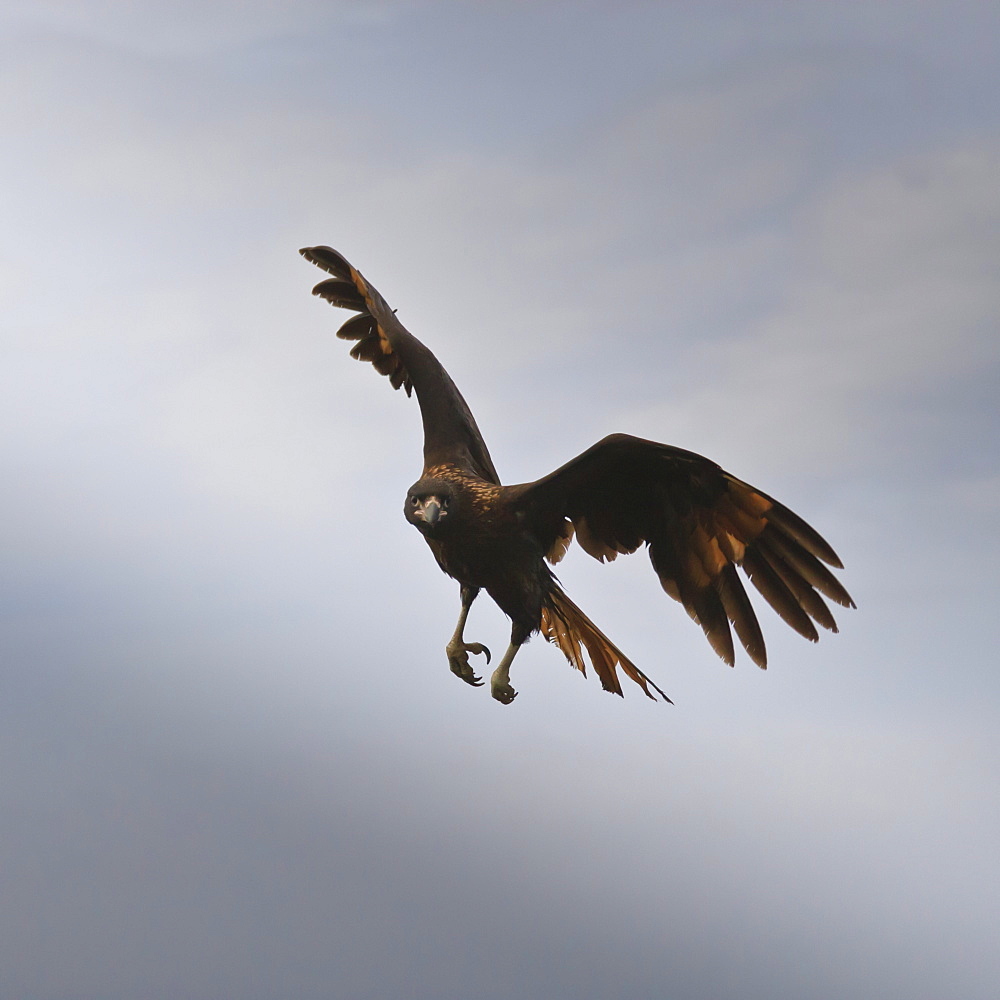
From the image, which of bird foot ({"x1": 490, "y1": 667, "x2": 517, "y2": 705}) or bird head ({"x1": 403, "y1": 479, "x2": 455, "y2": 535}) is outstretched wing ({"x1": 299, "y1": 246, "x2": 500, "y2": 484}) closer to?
bird head ({"x1": 403, "y1": 479, "x2": 455, "y2": 535})

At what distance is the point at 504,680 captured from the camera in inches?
192

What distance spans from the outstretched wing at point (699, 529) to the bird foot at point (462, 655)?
22.8 inches

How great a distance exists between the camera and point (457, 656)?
505cm

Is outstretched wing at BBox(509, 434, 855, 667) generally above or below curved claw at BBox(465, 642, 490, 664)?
above

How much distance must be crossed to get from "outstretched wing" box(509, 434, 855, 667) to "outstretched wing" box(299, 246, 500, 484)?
54 centimetres

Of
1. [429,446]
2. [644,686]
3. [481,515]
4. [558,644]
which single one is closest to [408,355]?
[429,446]

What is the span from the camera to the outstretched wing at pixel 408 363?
16.8ft

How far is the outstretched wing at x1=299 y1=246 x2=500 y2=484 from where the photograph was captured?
5.13 meters

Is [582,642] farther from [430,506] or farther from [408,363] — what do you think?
[408,363]

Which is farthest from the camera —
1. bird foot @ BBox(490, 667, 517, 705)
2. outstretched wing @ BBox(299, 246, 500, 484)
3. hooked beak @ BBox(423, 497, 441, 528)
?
outstretched wing @ BBox(299, 246, 500, 484)

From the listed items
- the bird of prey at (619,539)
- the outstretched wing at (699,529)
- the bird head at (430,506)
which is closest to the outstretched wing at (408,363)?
the bird of prey at (619,539)

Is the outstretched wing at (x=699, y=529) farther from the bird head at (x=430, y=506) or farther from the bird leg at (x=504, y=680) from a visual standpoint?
the bird leg at (x=504, y=680)

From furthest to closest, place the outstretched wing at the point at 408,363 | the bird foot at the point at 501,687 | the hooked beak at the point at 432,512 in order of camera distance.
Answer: the outstretched wing at the point at 408,363
the bird foot at the point at 501,687
the hooked beak at the point at 432,512

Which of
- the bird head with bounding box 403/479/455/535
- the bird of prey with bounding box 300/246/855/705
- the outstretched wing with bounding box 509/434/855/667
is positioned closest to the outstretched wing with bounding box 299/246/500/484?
the bird of prey with bounding box 300/246/855/705
